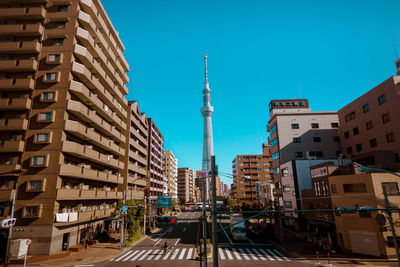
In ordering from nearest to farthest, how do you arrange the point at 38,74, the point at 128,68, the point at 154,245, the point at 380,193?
1. the point at 380,193
2. the point at 38,74
3. the point at 154,245
4. the point at 128,68

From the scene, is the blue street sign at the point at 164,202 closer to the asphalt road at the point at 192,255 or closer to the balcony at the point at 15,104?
the asphalt road at the point at 192,255

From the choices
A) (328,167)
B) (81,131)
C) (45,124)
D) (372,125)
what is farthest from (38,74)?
(372,125)

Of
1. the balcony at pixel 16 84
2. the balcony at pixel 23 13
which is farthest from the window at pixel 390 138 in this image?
the balcony at pixel 23 13

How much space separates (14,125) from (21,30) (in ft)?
49.4

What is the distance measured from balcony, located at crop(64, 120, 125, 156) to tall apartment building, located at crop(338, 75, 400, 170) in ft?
153

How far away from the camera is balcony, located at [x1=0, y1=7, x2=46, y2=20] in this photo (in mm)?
35031

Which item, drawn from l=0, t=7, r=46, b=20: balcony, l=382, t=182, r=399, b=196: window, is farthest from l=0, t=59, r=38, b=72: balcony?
l=382, t=182, r=399, b=196: window

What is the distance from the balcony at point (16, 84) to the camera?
32.5 metres

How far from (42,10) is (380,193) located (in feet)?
179

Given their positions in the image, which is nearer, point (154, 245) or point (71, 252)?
point (71, 252)

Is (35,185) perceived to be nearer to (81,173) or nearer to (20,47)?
(81,173)

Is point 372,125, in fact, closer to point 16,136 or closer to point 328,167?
point 328,167

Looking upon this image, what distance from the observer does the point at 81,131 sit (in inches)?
1356

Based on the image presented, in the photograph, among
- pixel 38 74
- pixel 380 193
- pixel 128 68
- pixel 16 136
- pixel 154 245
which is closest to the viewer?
Result: pixel 380 193
